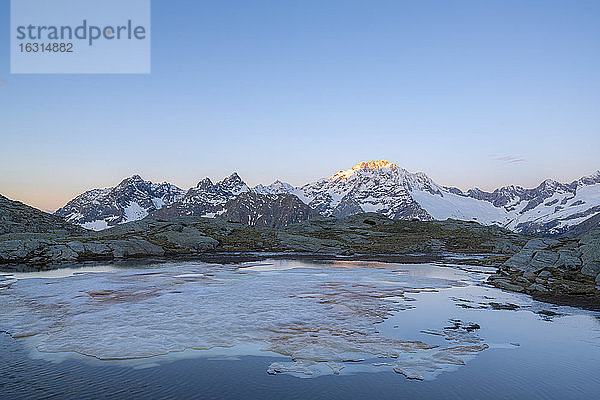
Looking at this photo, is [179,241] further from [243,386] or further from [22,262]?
[243,386]

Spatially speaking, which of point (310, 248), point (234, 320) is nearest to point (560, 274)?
point (234, 320)

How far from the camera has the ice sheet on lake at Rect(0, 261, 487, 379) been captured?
17.1m

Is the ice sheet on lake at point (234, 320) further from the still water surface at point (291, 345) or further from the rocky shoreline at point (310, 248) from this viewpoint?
the rocky shoreline at point (310, 248)

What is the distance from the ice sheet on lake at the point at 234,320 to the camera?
17078 mm

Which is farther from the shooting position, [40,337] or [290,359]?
[40,337]

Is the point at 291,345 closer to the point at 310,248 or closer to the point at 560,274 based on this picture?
the point at 560,274

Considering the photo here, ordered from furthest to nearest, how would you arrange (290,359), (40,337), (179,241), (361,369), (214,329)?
(179,241)
(214,329)
(40,337)
(290,359)
(361,369)

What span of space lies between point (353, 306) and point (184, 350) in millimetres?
12740

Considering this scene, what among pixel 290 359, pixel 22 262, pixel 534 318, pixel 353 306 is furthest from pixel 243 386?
pixel 22 262

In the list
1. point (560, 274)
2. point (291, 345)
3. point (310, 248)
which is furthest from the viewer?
point (310, 248)

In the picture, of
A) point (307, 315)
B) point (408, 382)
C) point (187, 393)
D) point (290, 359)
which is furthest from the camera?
point (307, 315)

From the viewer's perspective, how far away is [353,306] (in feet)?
88.6

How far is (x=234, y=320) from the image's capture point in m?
22.8

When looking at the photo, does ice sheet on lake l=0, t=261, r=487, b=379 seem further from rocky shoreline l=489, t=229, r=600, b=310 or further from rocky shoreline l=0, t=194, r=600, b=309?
rocky shoreline l=0, t=194, r=600, b=309
